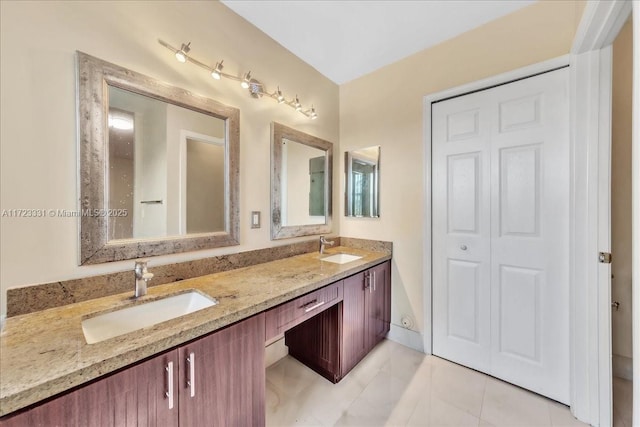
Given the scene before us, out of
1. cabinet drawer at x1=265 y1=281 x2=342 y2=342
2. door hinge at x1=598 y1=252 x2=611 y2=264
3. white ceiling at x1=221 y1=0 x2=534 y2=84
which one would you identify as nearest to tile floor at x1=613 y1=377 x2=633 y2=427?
door hinge at x1=598 y1=252 x2=611 y2=264

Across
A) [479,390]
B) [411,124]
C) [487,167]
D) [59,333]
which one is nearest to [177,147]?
[59,333]

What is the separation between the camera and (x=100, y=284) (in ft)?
3.69

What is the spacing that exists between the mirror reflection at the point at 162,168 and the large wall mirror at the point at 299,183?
0.43m

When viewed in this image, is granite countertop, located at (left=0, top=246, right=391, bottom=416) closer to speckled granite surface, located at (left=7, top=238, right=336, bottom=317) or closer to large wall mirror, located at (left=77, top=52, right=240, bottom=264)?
speckled granite surface, located at (left=7, top=238, right=336, bottom=317)

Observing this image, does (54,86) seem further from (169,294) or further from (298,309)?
(298,309)

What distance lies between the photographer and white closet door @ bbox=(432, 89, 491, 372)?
178cm

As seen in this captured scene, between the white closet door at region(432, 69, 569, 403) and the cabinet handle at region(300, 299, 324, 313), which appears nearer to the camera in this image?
the cabinet handle at region(300, 299, 324, 313)

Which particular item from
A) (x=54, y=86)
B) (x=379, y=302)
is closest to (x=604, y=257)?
(x=379, y=302)

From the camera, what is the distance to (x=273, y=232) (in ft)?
6.19

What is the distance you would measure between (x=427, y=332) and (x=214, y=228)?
1.85m

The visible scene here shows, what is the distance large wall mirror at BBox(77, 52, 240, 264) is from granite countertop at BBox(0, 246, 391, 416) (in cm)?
23

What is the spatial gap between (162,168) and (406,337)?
2.23 meters

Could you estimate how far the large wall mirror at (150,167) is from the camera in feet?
3.62

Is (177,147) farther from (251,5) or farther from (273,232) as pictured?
(251,5)
